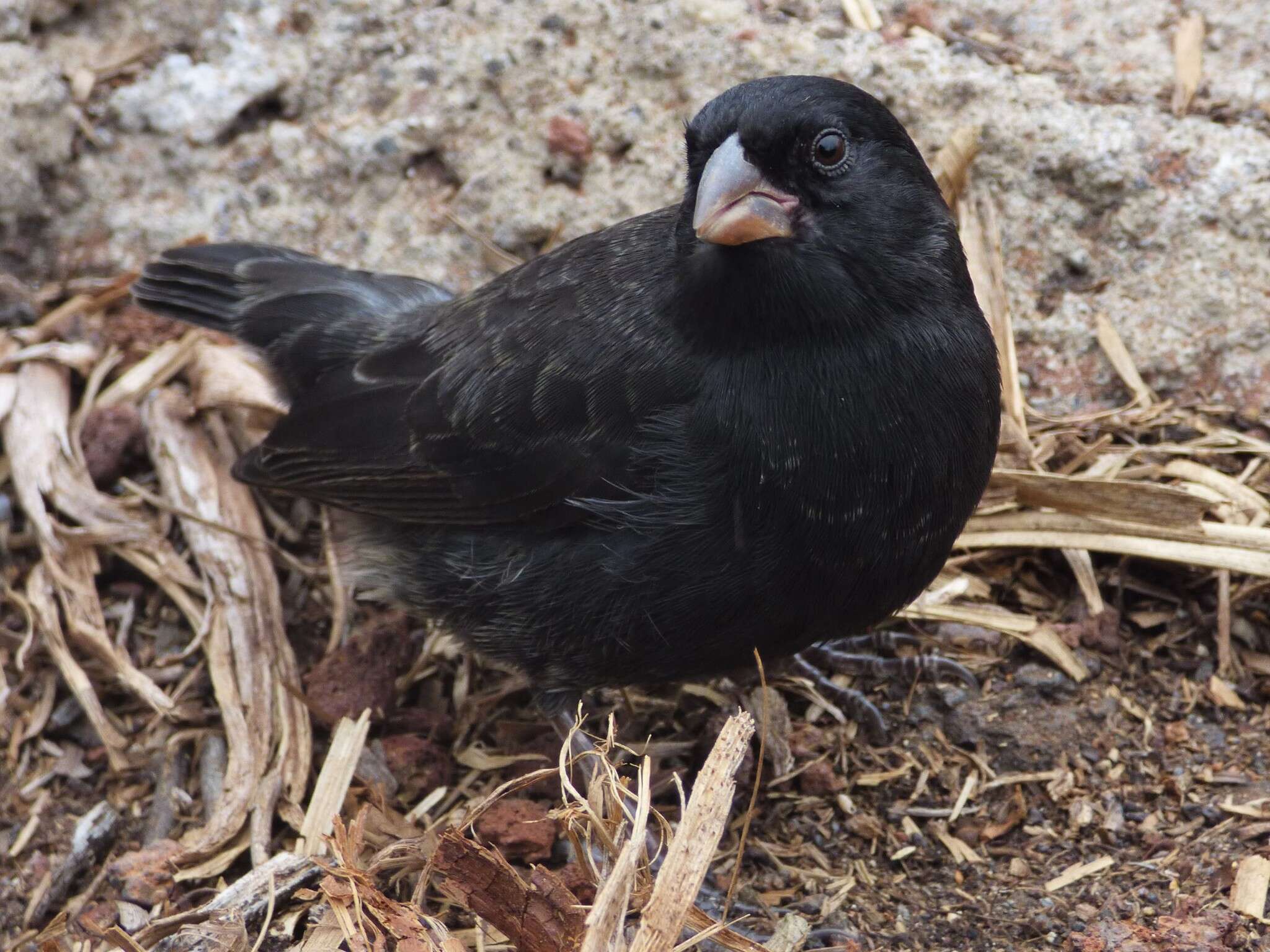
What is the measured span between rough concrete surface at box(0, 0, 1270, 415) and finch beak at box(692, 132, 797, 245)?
5.97 ft

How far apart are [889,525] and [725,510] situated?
1.27ft

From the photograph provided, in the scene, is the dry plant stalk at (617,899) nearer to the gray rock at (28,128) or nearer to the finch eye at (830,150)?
the finch eye at (830,150)

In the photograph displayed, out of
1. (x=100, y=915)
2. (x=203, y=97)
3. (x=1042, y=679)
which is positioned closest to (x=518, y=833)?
(x=100, y=915)

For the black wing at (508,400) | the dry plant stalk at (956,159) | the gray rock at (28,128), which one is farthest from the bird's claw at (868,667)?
the gray rock at (28,128)

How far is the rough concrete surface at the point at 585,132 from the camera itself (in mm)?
4523

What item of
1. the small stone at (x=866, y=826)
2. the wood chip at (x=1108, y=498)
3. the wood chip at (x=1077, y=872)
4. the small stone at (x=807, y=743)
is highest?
the wood chip at (x=1108, y=498)

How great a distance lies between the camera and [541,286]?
386 cm

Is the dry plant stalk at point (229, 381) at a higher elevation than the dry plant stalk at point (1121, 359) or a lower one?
lower

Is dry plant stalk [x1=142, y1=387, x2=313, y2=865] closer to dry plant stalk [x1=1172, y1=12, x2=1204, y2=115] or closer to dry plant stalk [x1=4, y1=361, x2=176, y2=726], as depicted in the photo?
dry plant stalk [x1=4, y1=361, x2=176, y2=726]

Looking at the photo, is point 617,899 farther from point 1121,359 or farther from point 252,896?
point 1121,359

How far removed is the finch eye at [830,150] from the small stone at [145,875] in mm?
2402

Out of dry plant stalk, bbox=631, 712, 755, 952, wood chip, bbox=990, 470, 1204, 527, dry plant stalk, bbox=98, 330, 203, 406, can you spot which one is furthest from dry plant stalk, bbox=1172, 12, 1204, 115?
dry plant stalk, bbox=98, 330, 203, 406

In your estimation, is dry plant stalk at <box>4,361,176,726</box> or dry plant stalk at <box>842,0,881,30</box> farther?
dry plant stalk at <box>842,0,881,30</box>

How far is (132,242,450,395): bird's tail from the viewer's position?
14.6 feet
